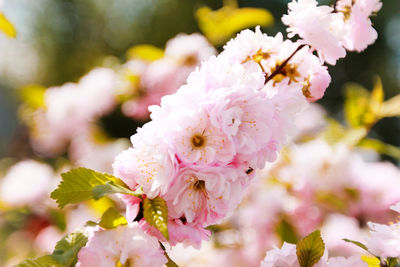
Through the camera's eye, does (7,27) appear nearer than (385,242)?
No

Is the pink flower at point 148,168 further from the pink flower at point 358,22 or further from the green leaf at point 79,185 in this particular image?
the pink flower at point 358,22

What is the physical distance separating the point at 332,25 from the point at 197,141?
0.17m

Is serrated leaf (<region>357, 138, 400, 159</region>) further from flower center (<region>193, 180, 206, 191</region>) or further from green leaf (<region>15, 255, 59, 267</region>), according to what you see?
green leaf (<region>15, 255, 59, 267</region>)

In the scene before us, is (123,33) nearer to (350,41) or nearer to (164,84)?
(164,84)

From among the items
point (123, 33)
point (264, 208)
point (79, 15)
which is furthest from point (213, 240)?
point (79, 15)

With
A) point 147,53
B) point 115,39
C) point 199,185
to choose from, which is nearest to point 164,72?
point 147,53

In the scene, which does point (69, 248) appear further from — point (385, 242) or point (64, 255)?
point (385, 242)

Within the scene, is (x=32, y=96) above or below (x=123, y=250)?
below

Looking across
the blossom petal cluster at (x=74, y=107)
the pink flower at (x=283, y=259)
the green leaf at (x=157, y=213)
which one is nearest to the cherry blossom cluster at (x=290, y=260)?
the pink flower at (x=283, y=259)

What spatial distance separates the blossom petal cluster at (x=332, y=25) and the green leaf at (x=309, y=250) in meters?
0.15

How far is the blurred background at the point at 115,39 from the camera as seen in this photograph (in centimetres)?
296

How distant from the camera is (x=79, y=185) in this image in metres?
0.36

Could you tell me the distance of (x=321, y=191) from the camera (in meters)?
0.92

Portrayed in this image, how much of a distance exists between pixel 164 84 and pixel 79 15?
2.74m
